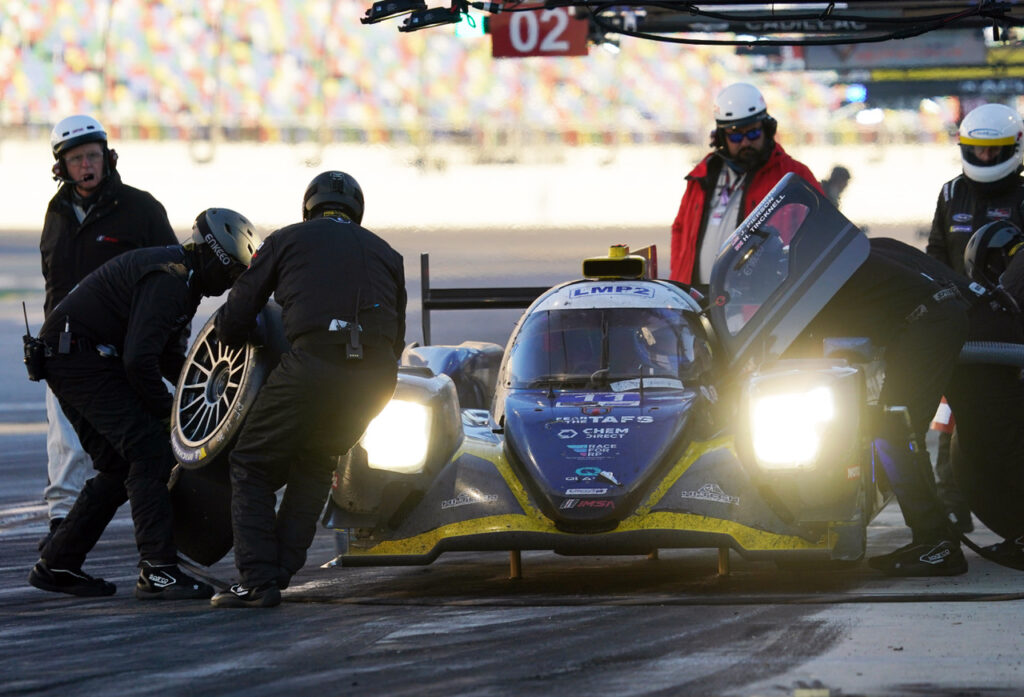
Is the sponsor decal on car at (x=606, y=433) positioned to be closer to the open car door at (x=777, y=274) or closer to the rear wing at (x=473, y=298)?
the open car door at (x=777, y=274)

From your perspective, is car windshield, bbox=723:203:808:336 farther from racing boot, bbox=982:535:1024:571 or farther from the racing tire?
the racing tire

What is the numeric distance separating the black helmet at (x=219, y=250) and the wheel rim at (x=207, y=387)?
0.81 ft

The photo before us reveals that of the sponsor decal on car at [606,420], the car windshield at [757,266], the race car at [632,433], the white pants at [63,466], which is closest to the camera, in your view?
the race car at [632,433]

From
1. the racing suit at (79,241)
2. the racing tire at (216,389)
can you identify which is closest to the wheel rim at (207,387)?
the racing tire at (216,389)

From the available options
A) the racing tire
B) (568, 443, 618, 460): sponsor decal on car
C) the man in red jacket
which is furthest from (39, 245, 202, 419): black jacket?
the man in red jacket

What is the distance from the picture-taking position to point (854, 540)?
620 centimetres

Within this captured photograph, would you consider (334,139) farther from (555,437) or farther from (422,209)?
(555,437)

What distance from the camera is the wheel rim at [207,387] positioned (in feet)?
20.9

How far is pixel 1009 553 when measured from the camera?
6.96 metres

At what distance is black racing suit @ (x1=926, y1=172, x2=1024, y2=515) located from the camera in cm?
808

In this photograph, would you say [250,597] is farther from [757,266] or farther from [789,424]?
[757,266]

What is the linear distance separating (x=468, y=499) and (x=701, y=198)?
3.16 metres

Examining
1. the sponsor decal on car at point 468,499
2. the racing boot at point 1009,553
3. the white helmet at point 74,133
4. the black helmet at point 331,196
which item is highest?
the white helmet at point 74,133

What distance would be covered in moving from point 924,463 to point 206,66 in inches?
1419
